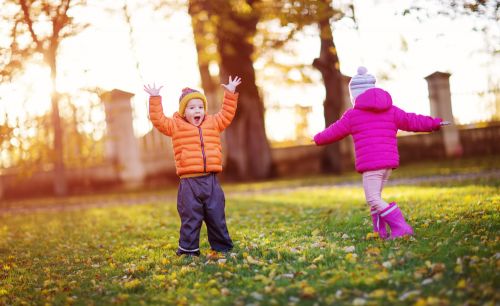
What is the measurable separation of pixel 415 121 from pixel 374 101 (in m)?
0.49

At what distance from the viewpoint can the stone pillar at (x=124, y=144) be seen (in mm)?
21312

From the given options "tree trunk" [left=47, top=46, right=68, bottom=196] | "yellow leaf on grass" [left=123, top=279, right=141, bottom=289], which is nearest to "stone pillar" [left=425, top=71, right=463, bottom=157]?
"tree trunk" [left=47, top=46, right=68, bottom=196]

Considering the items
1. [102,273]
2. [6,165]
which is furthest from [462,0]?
[6,165]

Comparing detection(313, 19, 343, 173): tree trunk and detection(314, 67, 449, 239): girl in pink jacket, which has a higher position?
detection(313, 19, 343, 173): tree trunk

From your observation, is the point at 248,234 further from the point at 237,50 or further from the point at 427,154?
the point at 427,154

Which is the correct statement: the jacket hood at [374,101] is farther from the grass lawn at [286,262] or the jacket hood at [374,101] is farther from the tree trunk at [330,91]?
the tree trunk at [330,91]

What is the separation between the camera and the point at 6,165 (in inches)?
894

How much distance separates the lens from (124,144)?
2147cm

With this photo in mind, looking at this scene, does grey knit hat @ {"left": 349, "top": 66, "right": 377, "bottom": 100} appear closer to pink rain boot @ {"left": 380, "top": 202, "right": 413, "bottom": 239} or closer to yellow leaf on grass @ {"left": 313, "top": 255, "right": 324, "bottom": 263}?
pink rain boot @ {"left": 380, "top": 202, "right": 413, "bottom": 239}

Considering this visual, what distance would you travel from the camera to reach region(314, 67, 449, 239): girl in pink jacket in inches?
235

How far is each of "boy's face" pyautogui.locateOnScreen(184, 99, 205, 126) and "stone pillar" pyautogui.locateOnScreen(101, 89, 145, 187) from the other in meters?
15.3

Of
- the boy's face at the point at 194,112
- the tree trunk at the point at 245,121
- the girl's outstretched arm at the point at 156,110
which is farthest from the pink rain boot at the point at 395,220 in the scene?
the tree trunk at the point at 245,121

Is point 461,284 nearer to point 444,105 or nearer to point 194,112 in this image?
point 194,112

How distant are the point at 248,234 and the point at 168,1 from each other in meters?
11.8
